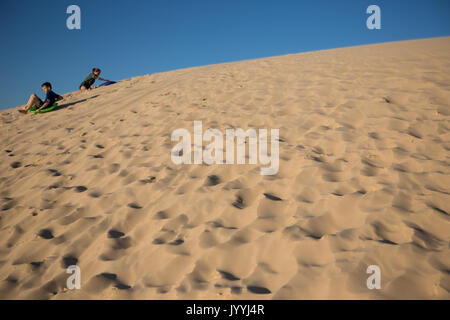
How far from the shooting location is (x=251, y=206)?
238cm

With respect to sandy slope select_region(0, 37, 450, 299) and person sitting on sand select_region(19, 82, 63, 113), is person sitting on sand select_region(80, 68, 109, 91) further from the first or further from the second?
sandy slope select_region(0, 37, 450, 299)

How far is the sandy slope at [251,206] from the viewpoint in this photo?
1.71 metres

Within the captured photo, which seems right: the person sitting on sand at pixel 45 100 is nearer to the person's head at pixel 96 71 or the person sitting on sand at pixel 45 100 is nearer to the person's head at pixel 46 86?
the person's head at pixel 46 86

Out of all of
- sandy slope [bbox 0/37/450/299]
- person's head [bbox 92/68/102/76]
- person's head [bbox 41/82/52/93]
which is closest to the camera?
sandy slope [bbox 0/37/450/299]

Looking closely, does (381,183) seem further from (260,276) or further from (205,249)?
(205,249)

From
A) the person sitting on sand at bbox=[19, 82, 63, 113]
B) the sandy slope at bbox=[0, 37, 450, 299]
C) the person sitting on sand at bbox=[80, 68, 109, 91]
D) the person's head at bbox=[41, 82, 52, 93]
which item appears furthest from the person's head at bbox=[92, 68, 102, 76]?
the sandy slope at bbox=[0, 37, 450, 299]

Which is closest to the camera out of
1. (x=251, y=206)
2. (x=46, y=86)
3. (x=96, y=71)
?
(x=251, y=206)

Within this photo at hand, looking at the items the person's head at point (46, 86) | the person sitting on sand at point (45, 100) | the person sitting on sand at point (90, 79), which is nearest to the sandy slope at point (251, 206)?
the person sitting on sand at point (45, 100)

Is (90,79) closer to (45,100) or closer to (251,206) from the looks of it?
(45,100)

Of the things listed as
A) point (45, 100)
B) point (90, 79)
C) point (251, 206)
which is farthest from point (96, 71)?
point (251, 206)

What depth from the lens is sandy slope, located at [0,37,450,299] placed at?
171 cm
